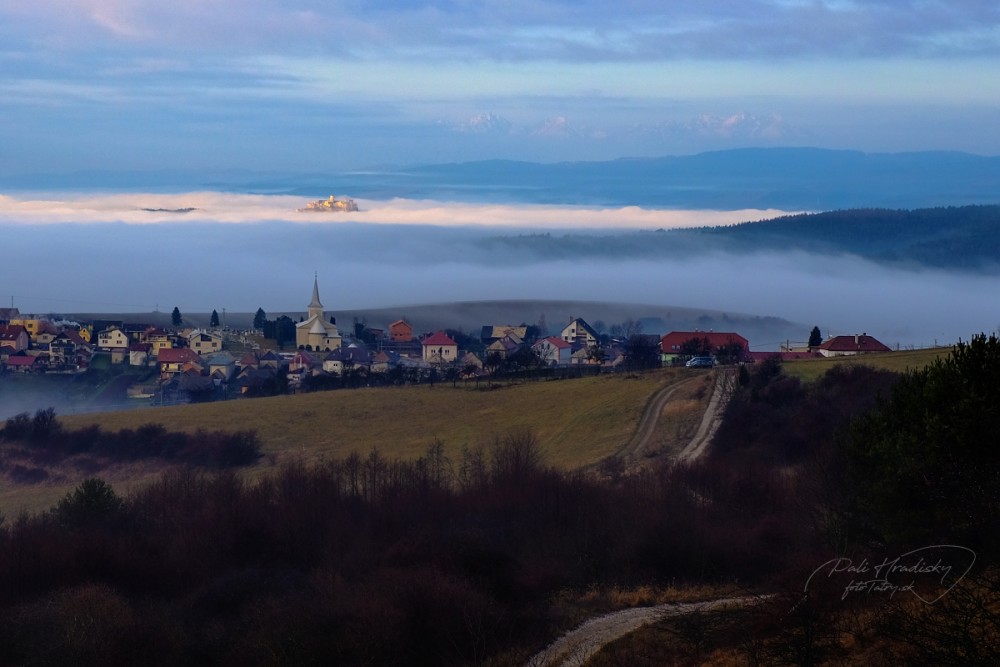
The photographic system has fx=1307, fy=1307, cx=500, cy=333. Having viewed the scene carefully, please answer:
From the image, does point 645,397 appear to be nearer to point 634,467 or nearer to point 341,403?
point 634,467

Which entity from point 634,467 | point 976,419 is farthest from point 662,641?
point 634,467

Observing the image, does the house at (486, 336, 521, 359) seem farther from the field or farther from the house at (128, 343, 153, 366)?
the field

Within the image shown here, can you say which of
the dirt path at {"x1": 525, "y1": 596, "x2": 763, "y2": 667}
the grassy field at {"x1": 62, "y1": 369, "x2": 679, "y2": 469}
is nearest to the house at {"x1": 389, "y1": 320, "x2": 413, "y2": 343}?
the grassy field at {"x1": 62, "y1": 369, "x2": 679, "y2": 469}

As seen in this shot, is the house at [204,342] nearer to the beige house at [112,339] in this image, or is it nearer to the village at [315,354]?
the village at [315,354]

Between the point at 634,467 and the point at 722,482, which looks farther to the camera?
the point at 634,467

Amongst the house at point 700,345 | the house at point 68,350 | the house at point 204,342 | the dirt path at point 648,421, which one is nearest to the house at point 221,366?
the house at point 204,342
